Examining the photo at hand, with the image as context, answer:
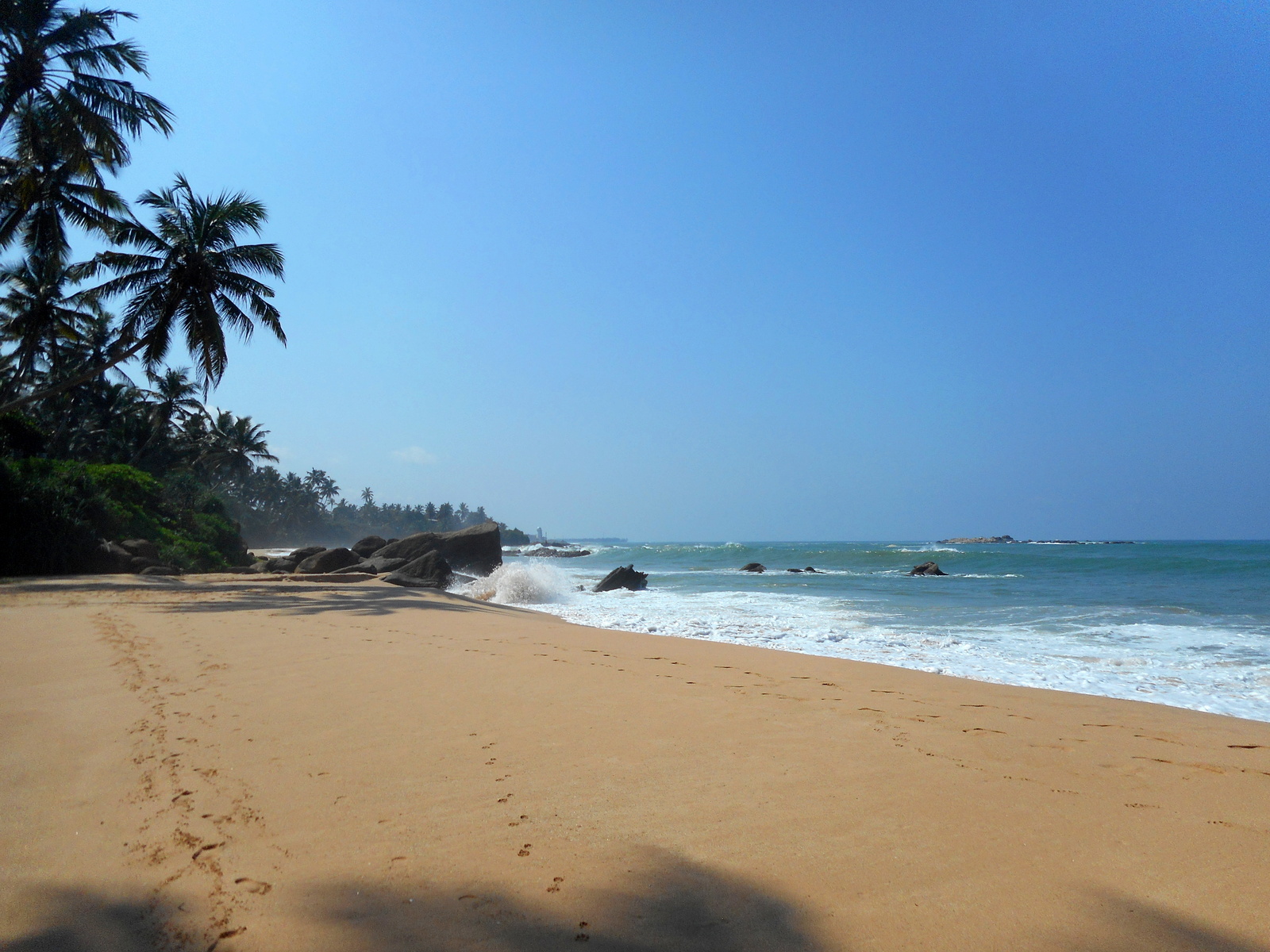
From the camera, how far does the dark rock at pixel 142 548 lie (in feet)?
62.0

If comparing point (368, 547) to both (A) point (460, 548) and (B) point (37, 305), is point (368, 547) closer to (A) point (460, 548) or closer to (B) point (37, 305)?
(A) point (460, 548)

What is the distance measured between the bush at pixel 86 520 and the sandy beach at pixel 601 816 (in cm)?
1357

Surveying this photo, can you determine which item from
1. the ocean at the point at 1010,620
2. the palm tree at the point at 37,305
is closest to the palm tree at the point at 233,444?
the palm tree at the point at 37,305

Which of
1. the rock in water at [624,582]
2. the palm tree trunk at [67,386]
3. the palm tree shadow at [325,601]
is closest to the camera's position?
the palm tree shadow at [325,601]

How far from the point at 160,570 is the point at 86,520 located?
2121mm

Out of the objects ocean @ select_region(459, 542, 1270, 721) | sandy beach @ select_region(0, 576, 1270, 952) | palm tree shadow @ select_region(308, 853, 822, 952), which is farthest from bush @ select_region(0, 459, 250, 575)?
palm tree shadow @ select_region(308, 853, 822, 952)

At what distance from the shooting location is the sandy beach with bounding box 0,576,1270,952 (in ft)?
7.09

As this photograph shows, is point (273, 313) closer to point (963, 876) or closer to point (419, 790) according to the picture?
point (419, 790)

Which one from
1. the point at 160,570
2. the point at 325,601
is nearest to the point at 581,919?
the point at 325,601

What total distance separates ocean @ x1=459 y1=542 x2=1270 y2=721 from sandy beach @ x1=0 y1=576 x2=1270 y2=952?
7.06 ft

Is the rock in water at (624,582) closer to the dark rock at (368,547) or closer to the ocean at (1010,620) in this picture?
the ocean at (1010,620)

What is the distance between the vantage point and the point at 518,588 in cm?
1994

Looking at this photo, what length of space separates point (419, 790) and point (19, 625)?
24.6 feet

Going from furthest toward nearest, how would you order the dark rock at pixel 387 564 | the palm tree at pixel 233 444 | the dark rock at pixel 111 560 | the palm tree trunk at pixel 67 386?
1. the palm tree at pixel 233 444
2. the dark rock at pixel 387 564
3. the dark rock at pixel 111 560
4. the palm tree trunk at pixel 67 386
